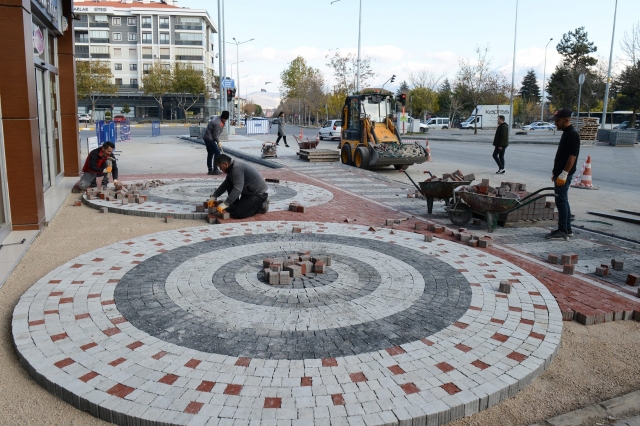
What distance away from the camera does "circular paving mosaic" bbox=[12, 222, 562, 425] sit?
361 centimetres

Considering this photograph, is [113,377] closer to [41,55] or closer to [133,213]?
[133,213]

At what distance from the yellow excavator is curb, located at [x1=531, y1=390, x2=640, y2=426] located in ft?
47.1

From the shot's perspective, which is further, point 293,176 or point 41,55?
point 293,176

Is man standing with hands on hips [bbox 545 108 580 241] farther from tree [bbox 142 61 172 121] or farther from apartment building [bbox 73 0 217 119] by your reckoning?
apartment building [bbox 73 0 217 119]

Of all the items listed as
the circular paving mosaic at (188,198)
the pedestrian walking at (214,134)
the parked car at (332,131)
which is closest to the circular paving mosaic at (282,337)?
the circular paving mosaic at (188,198)

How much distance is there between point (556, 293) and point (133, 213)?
25.1 ft

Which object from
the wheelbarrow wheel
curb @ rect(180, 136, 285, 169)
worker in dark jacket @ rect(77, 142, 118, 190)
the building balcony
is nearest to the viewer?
the wheelbarrow wheel

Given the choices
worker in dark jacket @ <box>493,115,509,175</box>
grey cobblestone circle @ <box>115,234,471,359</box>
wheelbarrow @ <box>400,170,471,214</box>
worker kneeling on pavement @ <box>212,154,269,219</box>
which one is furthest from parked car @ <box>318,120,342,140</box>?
grey cobblestone circle @ <box>115,234,471,359</box>

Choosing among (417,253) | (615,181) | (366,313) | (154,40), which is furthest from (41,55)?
(154,40)

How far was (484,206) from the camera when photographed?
350 inches

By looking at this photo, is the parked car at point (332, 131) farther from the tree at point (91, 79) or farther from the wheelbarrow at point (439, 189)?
the tree at point (91, 79)

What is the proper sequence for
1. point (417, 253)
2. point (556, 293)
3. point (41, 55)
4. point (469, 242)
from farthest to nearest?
point (41, 55) → point (469, 242) → point (417, 253) → point (556, 293)

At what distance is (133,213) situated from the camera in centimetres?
1016

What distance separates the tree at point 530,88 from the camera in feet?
349
